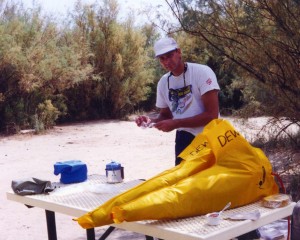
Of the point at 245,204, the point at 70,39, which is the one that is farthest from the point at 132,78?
the point at 245,204

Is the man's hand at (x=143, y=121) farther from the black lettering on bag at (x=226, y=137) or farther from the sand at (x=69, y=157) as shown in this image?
the sand at (x=69, y=157)

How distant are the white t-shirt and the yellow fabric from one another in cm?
59

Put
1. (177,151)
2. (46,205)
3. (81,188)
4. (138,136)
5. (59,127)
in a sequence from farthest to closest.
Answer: (59,127), (138,136), (177,151), (81,188), (46,205)

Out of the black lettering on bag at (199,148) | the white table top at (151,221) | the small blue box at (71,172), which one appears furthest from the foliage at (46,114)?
the black lettering on bag at (199,148)

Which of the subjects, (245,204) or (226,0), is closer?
(245,204)

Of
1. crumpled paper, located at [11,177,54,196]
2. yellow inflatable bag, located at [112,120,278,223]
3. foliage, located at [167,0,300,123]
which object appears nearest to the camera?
yellow inflatable bag, located at [112,120,278,223]

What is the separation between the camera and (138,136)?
11.9 m

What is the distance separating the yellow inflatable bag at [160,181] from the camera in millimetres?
2082

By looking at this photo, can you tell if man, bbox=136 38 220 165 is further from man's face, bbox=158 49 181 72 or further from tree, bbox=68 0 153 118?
tree, bbox=68 0 153 118

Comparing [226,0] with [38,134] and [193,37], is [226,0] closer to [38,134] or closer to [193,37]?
[193,37]

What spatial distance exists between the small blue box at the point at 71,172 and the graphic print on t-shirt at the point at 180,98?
0.71 metres

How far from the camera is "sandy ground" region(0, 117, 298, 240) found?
469 cm

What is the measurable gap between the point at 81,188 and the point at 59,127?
40.8ft

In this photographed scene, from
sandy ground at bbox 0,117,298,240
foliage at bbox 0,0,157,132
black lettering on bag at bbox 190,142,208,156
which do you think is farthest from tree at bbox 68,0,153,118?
black lettering on bag at bbox 190,142,208,156
